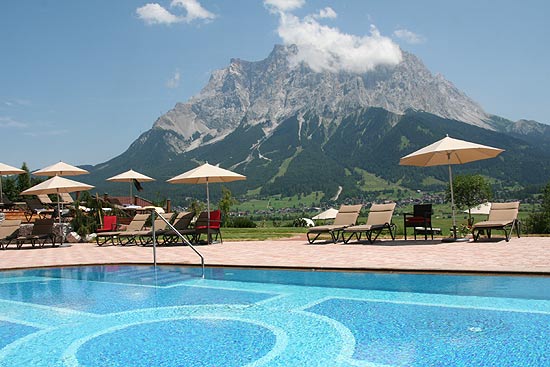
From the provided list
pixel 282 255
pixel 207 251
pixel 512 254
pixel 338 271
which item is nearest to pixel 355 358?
pixel 338 271

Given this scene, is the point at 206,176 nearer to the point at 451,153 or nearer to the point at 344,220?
the point at 344,220

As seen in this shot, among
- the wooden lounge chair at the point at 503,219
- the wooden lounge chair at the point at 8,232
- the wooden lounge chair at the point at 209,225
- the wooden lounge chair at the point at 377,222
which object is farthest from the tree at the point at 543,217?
the wooden lounge chair at the point at 8,232

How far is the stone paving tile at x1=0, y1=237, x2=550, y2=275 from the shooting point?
7.02m

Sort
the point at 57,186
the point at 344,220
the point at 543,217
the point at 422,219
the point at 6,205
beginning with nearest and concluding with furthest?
the point at 422,219, the point at 344,220, the point at 57,186, the point at 6,205, the point at 543,217

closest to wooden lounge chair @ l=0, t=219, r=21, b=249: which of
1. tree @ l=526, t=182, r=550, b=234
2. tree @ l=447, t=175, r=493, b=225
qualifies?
tree @ l=526, t=182, r=550, b=234

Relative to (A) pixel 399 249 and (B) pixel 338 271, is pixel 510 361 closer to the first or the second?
(B) pixel 338 271

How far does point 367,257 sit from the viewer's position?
856 centimetres

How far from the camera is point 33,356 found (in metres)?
4.32

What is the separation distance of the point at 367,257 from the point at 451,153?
4.42 metres

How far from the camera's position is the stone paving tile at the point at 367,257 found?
702cm

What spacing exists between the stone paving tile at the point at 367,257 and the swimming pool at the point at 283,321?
0.41 meters

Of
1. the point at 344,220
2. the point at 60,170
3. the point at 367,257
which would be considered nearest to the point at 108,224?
the point at 60,170

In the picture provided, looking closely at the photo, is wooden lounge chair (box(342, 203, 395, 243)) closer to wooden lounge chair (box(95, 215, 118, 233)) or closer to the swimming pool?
the swimming pool

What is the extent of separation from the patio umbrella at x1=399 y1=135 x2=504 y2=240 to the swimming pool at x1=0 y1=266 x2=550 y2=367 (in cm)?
484
